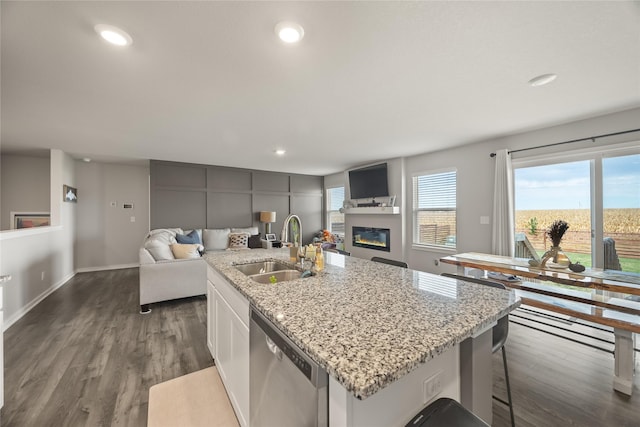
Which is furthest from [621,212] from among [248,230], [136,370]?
[248,230]

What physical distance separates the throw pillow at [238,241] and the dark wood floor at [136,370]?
2.28m

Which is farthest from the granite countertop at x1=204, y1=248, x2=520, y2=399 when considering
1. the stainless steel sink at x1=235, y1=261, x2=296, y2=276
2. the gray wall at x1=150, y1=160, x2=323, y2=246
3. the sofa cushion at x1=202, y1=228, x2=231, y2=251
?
the gray wall at x1=150, y1=160, x2=323, y2=246

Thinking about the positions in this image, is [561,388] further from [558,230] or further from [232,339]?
[232,339]

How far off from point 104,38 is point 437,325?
2375 mm

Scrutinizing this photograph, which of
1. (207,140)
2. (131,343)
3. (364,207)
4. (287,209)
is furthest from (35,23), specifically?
(287,209)

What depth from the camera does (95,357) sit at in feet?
7.50

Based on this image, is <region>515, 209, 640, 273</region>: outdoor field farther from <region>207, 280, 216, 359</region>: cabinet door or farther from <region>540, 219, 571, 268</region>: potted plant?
<region>207, 280, 216, 359</region>: cabinet door

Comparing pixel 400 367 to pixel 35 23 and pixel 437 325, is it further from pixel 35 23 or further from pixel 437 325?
pixel 35 23

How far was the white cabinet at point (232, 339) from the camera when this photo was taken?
4.52ft

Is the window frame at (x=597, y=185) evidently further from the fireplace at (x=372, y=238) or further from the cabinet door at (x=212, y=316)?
the cabinet door at (x=212, y=316)

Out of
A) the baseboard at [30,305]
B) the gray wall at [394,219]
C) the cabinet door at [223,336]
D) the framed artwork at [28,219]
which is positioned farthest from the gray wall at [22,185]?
the gray wall at [394,219]

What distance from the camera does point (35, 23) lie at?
4.73 feet

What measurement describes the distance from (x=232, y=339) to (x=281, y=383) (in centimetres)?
72

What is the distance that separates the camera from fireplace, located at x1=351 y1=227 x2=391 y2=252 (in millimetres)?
5371
